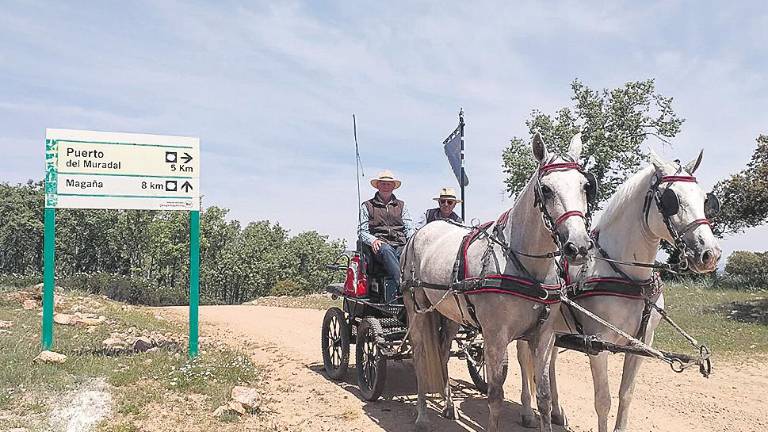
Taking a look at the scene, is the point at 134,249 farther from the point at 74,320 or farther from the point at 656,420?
the point at 656,420

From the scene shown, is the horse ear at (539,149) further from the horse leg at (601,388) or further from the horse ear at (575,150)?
the horse leg at (601,388)

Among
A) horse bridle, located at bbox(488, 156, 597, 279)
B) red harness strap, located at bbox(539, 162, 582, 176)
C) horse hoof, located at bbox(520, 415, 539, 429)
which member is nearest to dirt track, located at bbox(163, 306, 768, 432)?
horse hoof, located at bbox(520, 415, 539, 429)

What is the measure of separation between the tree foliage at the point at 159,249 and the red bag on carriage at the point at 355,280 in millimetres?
30027

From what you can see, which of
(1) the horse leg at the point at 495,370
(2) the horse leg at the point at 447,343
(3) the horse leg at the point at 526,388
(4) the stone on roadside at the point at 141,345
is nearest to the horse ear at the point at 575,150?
(1) the horse leg at the point at 495,370

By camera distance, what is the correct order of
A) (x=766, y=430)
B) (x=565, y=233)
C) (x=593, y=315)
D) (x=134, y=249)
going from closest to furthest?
1. (x=565, y=233)
2. (x=593, y=315)
3. (x=766, y=430)
4. (x=134, y=249)

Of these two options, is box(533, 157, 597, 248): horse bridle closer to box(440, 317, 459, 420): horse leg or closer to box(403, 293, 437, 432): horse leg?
box(403, 293, 437, 432): horse leg

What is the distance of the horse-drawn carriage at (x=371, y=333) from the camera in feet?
21.5

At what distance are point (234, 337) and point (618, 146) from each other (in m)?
22.7

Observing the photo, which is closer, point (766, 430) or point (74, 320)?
point (766, 430)

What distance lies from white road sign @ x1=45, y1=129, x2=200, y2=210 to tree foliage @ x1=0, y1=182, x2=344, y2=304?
93.7 feet

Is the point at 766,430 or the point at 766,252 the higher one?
the point at 766,252

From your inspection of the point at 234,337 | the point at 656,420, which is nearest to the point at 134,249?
the point at 234,337

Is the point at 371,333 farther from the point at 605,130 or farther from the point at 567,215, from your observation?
the point at 605,130

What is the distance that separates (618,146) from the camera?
92.8 feet
